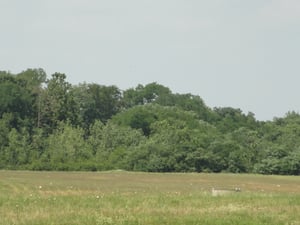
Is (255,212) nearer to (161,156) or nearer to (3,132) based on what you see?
(161,156)

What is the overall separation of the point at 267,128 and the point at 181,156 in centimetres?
4524

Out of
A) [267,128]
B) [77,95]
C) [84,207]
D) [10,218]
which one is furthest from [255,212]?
[77,95]

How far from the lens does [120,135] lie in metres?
111

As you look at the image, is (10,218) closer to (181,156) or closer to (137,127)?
(181,156)

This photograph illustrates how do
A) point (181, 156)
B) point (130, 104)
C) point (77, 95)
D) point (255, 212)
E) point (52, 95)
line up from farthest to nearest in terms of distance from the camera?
1. point (130, 104)
2. point (77, 95)
3. point (52, 95)
4. point (181, 156)
5. point (255, 212)

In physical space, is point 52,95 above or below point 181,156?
above

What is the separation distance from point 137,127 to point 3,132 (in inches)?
1188

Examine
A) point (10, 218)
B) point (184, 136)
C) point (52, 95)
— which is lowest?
point (10, 218)

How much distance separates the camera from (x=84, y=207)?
20516mm

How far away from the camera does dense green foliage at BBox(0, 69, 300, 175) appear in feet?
298

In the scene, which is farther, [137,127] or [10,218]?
[137,127]

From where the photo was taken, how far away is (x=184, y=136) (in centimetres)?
9594

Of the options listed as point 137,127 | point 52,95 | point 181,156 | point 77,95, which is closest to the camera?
point 181,156

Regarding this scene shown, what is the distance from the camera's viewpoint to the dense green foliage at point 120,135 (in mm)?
90750
